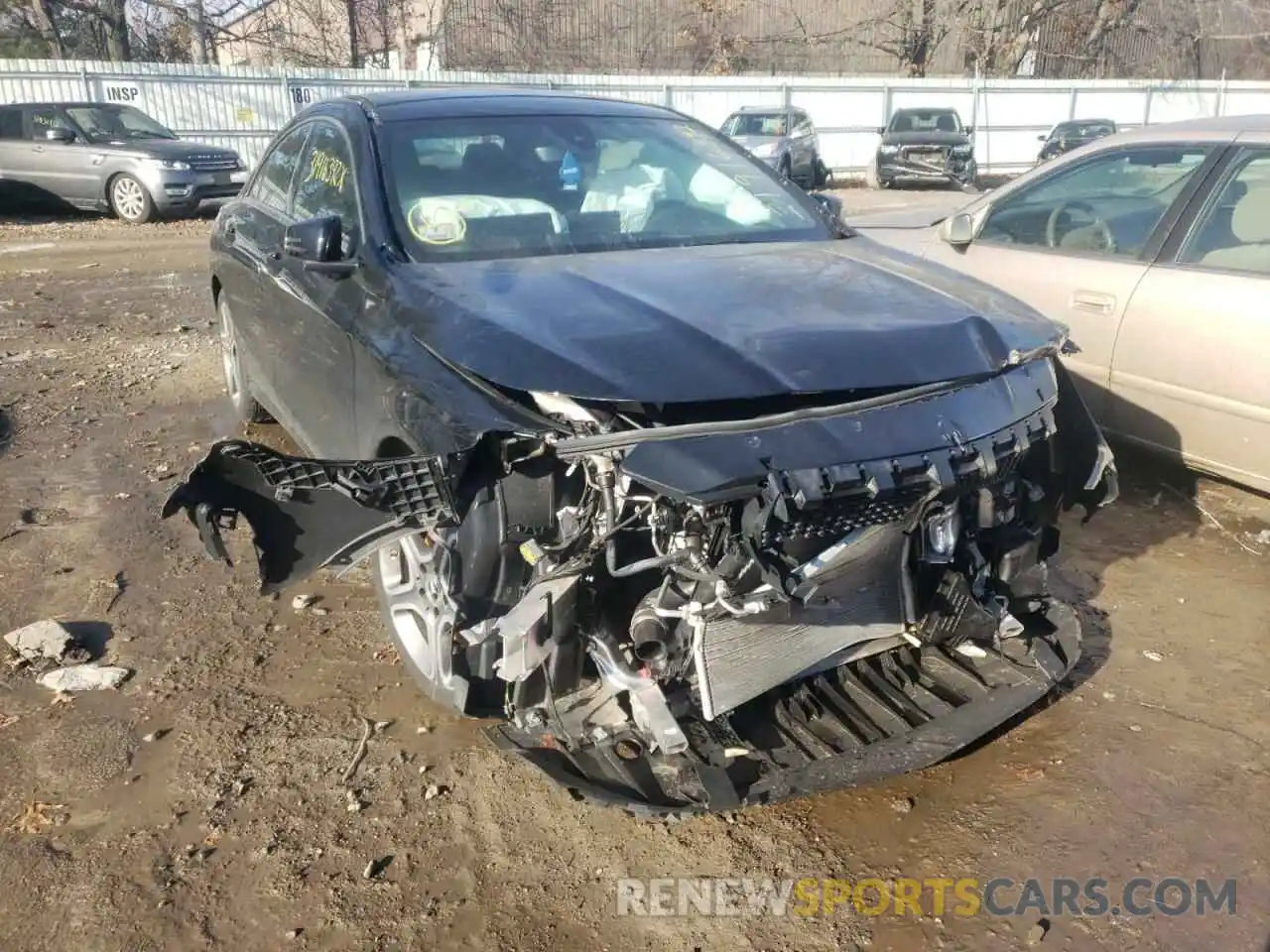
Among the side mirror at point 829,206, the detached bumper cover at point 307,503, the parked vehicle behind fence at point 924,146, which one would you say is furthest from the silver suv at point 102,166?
the detached bumper cover at point 307,503

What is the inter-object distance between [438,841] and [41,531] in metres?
2.78

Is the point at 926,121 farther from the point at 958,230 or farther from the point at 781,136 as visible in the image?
the point at 958,230

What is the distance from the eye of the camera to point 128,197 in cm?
1462

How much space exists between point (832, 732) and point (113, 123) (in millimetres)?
15916

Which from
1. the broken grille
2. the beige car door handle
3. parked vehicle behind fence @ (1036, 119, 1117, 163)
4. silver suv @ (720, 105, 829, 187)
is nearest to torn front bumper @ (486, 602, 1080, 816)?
the broken grille

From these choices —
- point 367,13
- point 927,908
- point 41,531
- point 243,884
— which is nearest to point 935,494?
point 927,908

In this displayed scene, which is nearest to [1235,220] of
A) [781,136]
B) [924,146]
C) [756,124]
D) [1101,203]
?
[1101,203]

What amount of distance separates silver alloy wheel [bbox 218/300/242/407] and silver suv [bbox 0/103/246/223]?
1001 cm

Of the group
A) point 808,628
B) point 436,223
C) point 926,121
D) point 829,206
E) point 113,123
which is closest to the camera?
point 808,628

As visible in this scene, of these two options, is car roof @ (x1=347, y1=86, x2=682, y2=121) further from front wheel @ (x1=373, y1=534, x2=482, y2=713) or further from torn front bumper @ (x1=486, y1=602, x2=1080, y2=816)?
torn front bumper @ (x1=486, y1=602, x2=1080, y2=816)

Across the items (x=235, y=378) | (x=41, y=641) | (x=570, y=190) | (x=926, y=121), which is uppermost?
(x=926, y=121)

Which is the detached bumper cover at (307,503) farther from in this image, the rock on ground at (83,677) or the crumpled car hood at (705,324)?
the rock on ground at (83,677)

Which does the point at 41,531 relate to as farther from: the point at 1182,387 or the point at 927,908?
the point at 1182,387

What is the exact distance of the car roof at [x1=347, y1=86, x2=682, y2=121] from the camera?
3934 mm
